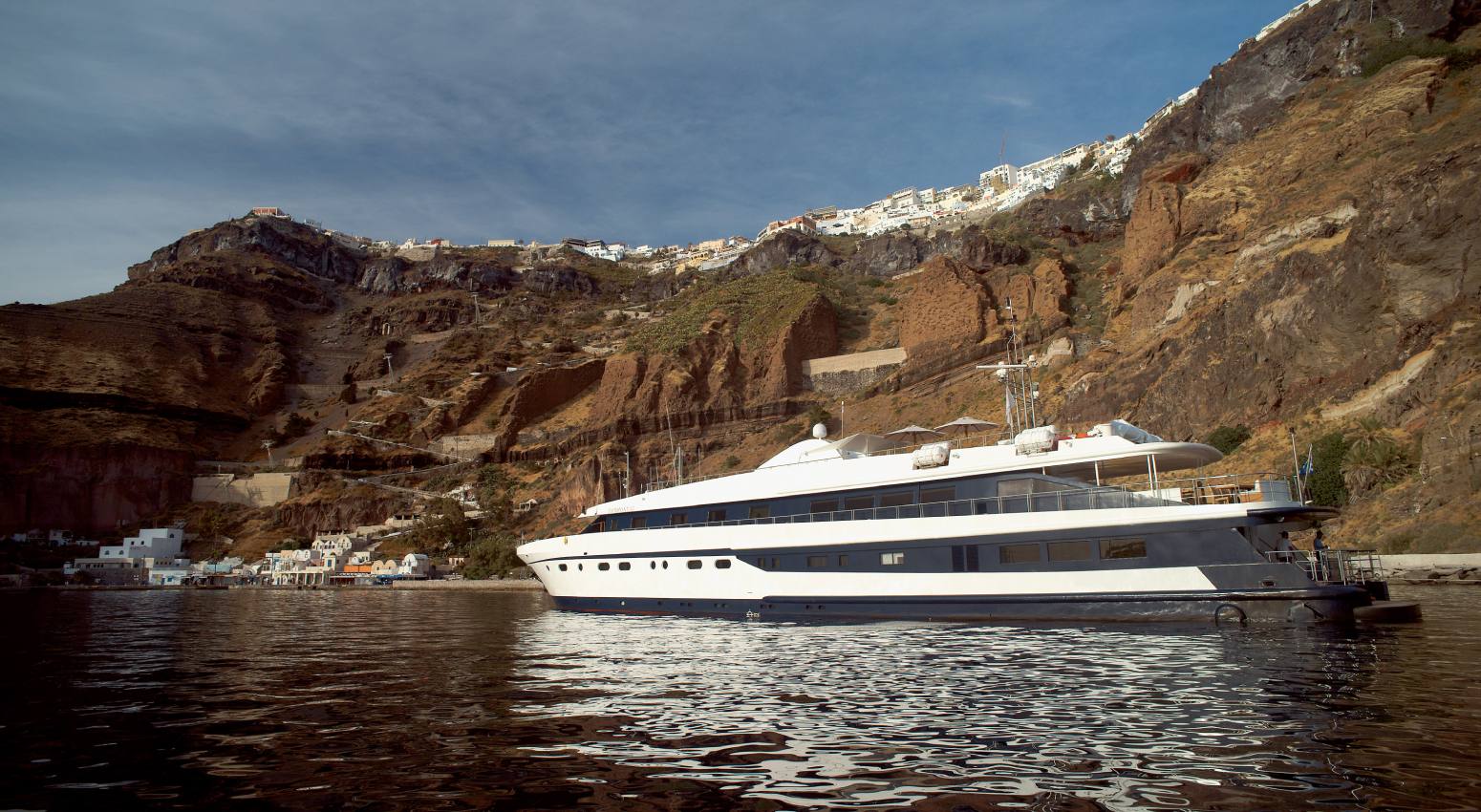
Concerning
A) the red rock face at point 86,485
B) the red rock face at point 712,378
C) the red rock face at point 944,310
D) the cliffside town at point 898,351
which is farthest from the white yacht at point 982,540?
the red rock face at point 86,485

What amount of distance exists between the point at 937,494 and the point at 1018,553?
6.98 feet

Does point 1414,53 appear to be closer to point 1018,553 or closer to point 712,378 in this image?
point 712,378

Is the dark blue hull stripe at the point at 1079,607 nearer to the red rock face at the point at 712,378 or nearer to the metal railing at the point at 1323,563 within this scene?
the metal railing at the point at 1323,563

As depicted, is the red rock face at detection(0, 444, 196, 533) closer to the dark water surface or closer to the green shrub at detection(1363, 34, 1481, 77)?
the dark water surface

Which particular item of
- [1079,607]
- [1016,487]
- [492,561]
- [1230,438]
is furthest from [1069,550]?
[492,561]

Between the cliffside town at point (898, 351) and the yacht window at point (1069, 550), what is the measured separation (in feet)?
43.6

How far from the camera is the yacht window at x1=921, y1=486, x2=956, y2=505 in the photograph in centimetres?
1789

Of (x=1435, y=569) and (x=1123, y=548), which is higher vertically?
(x=1123, y=548)

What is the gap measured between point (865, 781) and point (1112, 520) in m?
12.0

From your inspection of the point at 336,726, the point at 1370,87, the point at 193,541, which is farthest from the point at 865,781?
the point at 193,541

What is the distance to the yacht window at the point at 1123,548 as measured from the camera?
1570cm

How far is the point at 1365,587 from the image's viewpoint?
14930 millimetres

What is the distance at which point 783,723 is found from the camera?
7.73m

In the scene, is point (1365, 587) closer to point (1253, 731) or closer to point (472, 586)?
point (1253, 731)
